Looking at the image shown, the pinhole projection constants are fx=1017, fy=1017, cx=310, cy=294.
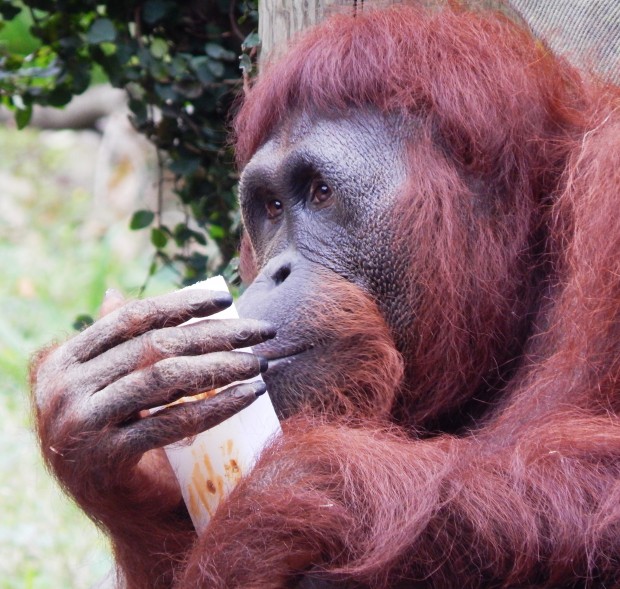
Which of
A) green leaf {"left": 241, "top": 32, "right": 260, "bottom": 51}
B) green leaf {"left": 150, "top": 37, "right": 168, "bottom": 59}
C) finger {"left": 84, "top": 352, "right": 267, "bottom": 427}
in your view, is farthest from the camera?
green leaf {"left": 150, "top": 37, "right": 168, "bottom": 59}

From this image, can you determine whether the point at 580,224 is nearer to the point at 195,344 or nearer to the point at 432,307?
the point at 432,307

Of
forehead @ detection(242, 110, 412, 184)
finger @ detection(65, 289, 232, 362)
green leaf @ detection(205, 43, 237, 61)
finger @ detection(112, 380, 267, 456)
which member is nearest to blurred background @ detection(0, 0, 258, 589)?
green leaf @ detection(205, 43, 237, 61)

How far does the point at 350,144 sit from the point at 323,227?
201 mm

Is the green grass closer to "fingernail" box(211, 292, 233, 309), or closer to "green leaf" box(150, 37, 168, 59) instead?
"fingernail" box(211, 292, 233, 309)

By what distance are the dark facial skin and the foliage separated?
0.92m

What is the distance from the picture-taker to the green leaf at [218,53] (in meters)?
3.34

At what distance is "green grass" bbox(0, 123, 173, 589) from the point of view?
4.56 metres

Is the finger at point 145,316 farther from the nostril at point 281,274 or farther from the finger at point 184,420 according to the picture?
the nostril at point 281,274

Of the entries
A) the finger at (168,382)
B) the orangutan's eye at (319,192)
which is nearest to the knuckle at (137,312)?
the finger at (168,382)

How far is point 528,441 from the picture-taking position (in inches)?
70.8

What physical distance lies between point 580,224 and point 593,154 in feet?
0.59

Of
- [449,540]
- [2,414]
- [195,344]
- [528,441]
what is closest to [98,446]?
[195,344]

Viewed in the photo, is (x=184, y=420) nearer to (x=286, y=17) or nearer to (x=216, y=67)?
(x=286, y=17)

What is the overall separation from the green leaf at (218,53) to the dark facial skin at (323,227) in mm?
1011
